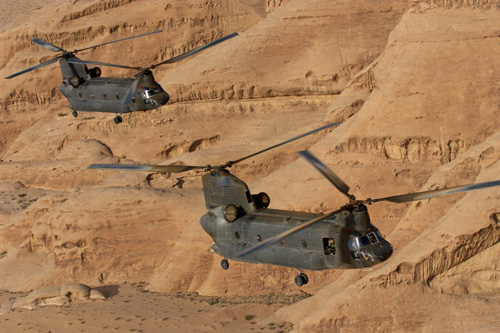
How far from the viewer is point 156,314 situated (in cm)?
4759

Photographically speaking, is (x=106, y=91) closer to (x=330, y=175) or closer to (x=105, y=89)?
(x=105, y=89)

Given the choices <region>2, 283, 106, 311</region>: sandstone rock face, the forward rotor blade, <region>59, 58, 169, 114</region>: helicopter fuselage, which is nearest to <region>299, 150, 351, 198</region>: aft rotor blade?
the forward rotor blade

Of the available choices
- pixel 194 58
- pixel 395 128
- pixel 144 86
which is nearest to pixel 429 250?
pixel 395 128

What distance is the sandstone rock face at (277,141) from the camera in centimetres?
3775

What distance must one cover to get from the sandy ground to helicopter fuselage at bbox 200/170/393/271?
25.9ft

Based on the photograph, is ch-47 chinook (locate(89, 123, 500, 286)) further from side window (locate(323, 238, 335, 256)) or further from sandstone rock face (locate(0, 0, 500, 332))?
sandstone rock face (locate(0, 0, 500, 332))

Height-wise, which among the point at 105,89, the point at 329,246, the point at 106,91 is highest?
the point at 105,89

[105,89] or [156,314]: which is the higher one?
[105,89]

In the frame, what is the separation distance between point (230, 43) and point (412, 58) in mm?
22609

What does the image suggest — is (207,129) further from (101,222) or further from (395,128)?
(395,128)

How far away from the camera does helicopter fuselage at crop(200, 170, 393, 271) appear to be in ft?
106

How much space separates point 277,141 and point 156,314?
14.4 m

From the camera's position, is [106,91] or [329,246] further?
[106,91]

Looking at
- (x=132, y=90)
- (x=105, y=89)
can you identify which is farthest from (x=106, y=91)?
(x=132, y=90)
